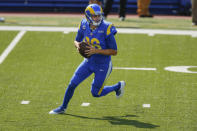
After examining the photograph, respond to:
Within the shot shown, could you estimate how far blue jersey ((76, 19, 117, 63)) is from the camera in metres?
7.71

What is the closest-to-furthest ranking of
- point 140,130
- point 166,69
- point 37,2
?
point 140,130 < point 166,69 < point 37,2

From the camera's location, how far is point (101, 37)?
7.73 m

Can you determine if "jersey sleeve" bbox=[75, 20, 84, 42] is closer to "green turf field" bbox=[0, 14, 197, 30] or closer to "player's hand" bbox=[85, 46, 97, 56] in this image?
"player's hand" bbox=[85, 46, 97, 56]

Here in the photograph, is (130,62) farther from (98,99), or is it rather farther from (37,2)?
(37,2)

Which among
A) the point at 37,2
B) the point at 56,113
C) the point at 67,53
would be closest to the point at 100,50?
the point at 56,113

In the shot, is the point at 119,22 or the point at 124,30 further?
the point at 119,22

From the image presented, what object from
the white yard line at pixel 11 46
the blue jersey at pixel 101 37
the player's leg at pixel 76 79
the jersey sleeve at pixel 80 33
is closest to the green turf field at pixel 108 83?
the white yard line at pixel 11 46

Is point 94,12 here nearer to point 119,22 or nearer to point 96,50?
point 96,50

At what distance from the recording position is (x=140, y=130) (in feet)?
23.0

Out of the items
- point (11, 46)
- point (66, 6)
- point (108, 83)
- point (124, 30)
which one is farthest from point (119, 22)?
point (108, 83)

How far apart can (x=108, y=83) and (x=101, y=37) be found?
2572mm

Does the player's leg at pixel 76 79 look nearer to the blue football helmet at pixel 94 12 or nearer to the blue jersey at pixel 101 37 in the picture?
the blue jersey at pixel 101 37

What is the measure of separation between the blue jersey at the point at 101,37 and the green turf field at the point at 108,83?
85 cm

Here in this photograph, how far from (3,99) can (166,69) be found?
13.3 ft
